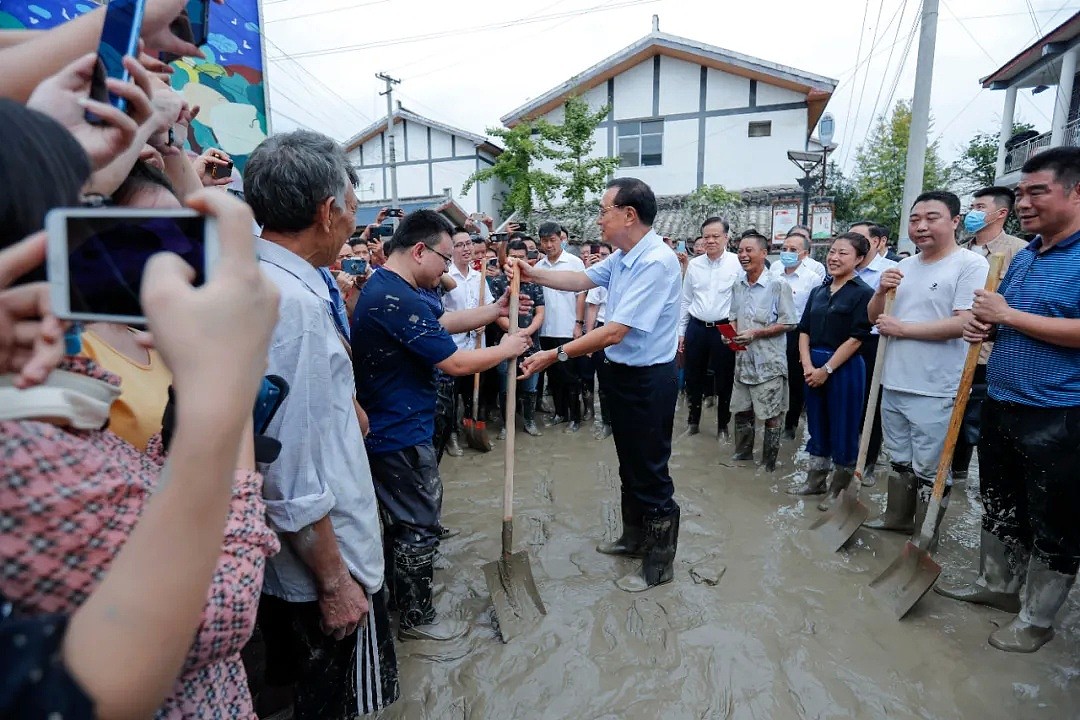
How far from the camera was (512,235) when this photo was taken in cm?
579

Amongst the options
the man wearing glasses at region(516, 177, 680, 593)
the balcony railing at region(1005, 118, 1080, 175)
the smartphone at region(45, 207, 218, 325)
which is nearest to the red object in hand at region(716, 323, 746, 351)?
the man wearing glasses at region(516, 177, 680, 593)

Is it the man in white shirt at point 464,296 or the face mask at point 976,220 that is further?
A: the man in white shirt at point 464,296

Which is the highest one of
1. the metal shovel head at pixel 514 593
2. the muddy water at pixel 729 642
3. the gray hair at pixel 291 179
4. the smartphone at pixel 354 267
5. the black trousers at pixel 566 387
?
the gray hair at pixel 291 179

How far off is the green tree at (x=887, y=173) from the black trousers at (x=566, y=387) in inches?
824

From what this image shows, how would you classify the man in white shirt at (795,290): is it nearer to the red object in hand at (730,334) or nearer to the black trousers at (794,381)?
the black trousers at (794,381)

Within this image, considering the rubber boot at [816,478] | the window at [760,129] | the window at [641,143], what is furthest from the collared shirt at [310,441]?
the window at [760,129]

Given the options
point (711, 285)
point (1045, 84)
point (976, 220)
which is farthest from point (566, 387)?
point (1045, 84)

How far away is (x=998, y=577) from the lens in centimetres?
317

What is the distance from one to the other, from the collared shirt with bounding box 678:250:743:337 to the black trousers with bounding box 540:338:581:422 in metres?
1.34

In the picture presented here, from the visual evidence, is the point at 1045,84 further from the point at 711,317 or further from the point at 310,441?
the point at 310,441

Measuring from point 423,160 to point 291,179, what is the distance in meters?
26.6

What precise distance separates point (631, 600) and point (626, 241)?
211 cm

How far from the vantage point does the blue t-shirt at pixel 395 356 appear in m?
2.55

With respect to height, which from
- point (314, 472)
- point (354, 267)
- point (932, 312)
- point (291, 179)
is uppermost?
point (291, 179)
